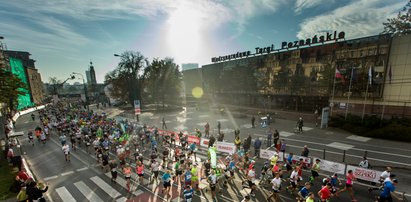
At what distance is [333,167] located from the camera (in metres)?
12.3

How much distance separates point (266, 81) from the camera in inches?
1813

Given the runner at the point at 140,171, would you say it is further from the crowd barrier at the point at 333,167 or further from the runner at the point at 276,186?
the runner at the point at 276,186

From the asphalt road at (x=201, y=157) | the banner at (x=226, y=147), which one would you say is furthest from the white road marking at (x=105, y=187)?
the banner at (x=226, y=147)

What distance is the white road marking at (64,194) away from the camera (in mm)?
10242

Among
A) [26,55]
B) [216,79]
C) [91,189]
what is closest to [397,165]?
[91,189]

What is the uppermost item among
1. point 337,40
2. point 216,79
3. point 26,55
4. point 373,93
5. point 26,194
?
point 26,55

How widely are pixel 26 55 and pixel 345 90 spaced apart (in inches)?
6183

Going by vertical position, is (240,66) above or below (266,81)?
above

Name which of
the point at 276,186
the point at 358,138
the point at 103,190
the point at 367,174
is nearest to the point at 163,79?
the point at 103,190

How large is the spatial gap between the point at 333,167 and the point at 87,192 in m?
16.6

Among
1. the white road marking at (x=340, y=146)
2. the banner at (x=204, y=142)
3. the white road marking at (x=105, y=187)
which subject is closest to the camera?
the white road marking at (x=105, y=187)

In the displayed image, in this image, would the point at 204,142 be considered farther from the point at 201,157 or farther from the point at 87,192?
the point at 87,192

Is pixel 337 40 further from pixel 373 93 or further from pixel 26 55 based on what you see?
pixel 26 55

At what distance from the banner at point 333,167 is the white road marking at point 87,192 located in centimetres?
1507
